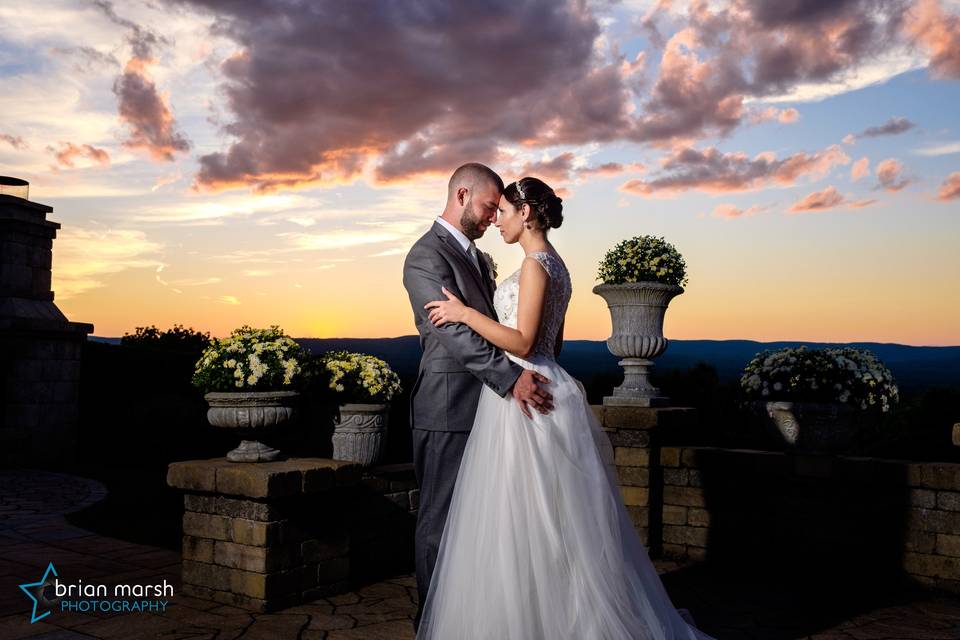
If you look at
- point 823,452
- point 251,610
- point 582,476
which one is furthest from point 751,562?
point 251,610

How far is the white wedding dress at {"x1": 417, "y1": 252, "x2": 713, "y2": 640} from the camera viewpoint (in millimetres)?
3479

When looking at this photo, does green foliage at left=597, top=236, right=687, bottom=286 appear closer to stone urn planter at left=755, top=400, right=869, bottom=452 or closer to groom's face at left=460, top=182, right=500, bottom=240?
stone urn planter at left=755, top=400, right=869, bottom=452

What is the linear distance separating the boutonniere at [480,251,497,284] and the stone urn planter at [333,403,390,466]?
5.02 feet

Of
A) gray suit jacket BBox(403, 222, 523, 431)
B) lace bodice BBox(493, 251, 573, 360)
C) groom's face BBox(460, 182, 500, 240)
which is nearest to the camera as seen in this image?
lace bodice BBox(493, 251, 573, 360)

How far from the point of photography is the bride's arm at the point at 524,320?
366 cm

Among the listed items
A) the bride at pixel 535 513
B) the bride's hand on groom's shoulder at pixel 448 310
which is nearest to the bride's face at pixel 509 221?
the bride at pixel 535 513

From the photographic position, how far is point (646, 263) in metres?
7.17

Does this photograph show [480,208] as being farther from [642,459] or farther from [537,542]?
[642,459]

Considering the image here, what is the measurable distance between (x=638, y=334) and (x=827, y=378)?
173cm

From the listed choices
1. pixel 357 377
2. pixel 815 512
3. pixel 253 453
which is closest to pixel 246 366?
pixel 253 453

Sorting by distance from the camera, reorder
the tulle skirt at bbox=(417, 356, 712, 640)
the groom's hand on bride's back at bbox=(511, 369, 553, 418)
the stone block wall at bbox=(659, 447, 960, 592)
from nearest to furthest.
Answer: the tulle skirt at bbox=(417, 356, 712, 640)
the groom's hand on bride's back at bbox=(511, 369, 553, 418)
the stone block wall at bbox=(659, 447, 960, 592)

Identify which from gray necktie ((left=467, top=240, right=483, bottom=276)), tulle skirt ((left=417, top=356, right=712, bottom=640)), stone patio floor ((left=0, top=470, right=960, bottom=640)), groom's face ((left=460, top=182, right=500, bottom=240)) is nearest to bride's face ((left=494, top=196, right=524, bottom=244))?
groom's face ((left=460, top=182, right=500, bottom=240))

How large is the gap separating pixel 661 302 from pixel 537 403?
3782mm

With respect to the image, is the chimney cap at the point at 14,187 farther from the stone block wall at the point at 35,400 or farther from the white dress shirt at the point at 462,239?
the white dress shirt at the point at 462,239
